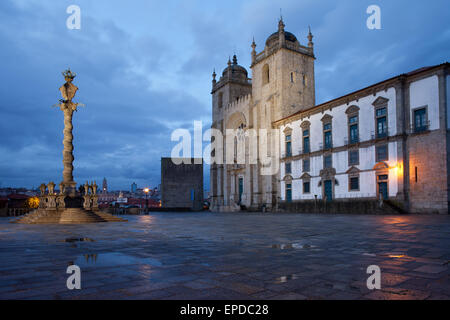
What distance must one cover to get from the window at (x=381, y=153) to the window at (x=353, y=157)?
213 cm

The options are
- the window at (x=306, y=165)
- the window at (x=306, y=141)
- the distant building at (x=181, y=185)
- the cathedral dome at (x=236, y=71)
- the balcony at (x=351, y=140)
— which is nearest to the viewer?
the balcony at (x=351, y=140)

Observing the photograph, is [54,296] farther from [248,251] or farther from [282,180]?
[282,180]

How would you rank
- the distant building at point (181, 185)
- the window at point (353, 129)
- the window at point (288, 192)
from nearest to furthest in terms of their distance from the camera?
the window at point (353, 129) < the window at point (288, 192) < the distant building at point (181, 185)

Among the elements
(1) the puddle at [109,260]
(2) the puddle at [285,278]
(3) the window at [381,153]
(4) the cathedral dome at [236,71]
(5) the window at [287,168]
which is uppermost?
(4) the cathedral dome at [236,71]

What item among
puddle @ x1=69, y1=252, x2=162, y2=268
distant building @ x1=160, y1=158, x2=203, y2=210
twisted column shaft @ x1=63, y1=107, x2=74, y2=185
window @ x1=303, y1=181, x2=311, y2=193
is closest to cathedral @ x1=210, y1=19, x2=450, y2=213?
window @ x1=303, y1=181, x2=311, y2=193

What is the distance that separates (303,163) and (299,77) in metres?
12.1

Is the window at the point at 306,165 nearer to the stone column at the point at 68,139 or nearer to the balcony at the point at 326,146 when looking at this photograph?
the balcony at the point at 326,146

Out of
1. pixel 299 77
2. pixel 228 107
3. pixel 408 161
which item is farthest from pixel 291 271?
pixel 228 107

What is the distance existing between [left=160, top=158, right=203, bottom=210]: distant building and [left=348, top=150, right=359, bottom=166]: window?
34565mm

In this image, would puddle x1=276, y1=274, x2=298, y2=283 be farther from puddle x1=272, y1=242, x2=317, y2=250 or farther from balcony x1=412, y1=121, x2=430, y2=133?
balcony x1=412, y1=121, x2=430, y2=133

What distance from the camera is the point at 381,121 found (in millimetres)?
28516

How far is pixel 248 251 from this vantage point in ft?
22.7

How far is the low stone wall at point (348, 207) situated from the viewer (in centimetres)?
2541

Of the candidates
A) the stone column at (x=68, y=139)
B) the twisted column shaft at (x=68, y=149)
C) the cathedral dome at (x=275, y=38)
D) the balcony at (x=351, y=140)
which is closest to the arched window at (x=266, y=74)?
the cathedral dome at (x=275, y=38)
